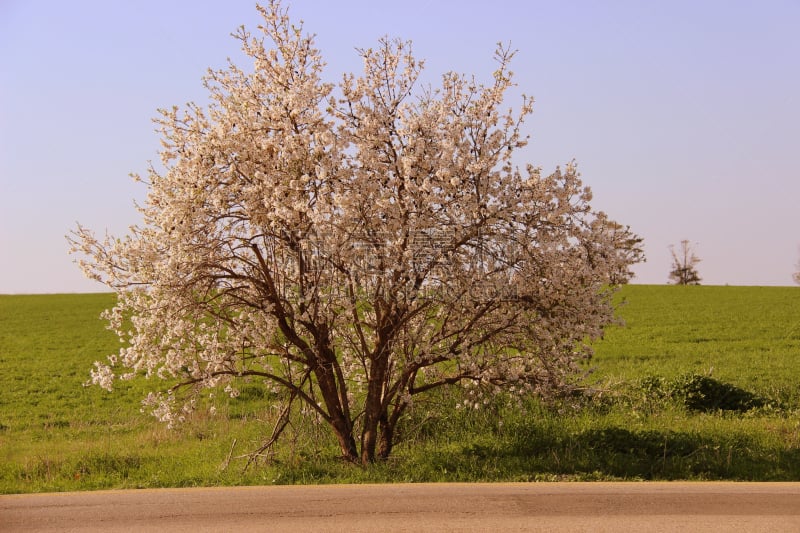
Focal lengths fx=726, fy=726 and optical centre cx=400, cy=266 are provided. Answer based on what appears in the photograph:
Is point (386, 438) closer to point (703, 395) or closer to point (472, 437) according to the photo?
point (472, 437)

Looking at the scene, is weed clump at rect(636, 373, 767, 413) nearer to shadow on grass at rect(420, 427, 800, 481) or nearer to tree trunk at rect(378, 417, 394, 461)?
shadow on grass at rect(420, 427, 800, 481)

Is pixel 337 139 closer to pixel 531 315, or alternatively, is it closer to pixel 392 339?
pixel 392 339

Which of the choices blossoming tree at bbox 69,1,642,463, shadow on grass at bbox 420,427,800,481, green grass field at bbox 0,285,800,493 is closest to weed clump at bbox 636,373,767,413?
green grass field at bbox 0,285,800,493

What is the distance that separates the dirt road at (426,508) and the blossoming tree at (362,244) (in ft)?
7.56

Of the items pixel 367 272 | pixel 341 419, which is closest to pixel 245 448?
pixel 341 419

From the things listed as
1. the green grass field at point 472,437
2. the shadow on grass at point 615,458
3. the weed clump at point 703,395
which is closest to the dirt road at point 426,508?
the shadow on grass at point 615,458

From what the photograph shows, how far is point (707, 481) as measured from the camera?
11.2 metres

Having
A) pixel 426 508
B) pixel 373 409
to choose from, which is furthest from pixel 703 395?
pixel 426 508

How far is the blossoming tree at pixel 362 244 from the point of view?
11.2 m

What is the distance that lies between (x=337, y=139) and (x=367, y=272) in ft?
7.02

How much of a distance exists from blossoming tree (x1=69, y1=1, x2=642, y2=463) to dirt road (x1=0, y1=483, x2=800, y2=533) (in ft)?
7.56

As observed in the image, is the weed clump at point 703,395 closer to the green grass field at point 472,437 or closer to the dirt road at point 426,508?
the green grass field at point 472,437

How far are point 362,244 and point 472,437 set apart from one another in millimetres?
4890

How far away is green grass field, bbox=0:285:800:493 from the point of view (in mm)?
11914
